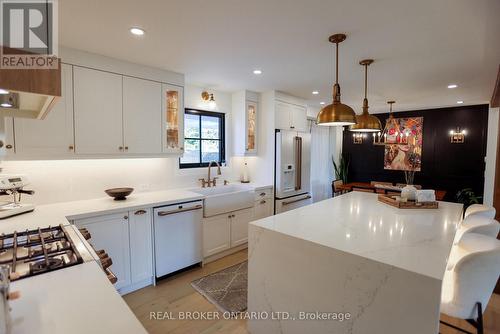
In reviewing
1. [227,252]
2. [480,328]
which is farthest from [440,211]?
[227,252]

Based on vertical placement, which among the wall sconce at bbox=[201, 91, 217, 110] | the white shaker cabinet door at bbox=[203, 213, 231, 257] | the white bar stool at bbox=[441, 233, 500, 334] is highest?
the wall sconce at bbox=[201, 91, 217, 110]

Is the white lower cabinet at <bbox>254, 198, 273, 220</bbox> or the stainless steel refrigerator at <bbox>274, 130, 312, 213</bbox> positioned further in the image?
the stainless steel refrigerator at <bbox>274, 130, 312, 213</bbox>

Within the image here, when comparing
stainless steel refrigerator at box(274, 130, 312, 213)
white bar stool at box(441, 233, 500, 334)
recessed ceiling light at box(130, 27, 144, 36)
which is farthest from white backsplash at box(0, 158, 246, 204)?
white bar stool at box(441, 233, 500, 334)

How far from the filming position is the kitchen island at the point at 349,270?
1237 mm

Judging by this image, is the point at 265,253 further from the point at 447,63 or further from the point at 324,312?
the point at 447,63

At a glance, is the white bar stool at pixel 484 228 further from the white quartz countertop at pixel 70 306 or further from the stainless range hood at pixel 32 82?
the stainless range hood at pixel 32 82

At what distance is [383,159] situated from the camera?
20.4 ft

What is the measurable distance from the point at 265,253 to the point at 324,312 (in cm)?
52

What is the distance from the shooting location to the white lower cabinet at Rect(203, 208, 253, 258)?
10.5 ft

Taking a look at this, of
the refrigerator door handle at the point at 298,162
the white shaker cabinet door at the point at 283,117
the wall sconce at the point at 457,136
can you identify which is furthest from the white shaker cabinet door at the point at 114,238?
the wall sconce at the point at 457,136

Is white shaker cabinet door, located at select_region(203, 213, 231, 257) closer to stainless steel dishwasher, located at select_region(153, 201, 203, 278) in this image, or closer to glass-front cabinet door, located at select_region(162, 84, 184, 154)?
stainless steel dishwasher, located at select_region(153, 201, 203, 278)

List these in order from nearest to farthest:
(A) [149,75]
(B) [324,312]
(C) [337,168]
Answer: (B) [324,312] → (A) [149,75] → (C) [337,168]

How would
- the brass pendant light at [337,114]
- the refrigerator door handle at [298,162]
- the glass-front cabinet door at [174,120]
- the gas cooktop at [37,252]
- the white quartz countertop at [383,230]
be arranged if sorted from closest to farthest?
the gas cooktop at [37,252] → the white quartz countertop at [383,230] → the brass pendant light at [337,114] → the glass-front cabinet door at [174,120] → the refrigerator door handle at [298,162]

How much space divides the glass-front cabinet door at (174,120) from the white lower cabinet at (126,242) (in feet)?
2.84
